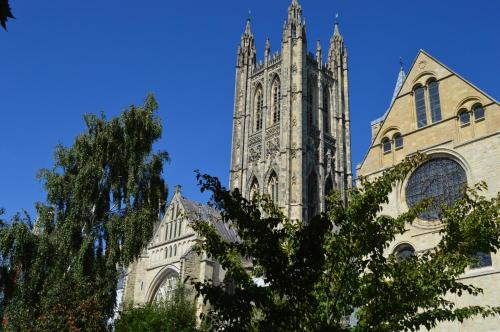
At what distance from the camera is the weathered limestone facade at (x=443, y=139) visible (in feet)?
58.9

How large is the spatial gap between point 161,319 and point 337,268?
18022 mm

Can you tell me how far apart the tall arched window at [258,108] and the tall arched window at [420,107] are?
35.8 meters

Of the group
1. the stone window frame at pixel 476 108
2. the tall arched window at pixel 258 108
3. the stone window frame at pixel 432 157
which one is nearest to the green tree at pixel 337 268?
the stone window frame at pixel 432 157

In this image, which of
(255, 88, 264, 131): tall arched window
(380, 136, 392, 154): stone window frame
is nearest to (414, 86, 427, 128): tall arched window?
(380, 136, 392, 154): stone window frame

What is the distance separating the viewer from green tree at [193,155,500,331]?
8477mm

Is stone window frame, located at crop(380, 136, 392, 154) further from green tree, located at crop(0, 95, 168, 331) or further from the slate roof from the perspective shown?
the slate roof

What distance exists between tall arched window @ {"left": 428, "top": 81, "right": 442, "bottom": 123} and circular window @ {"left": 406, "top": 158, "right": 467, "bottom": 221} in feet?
6.47

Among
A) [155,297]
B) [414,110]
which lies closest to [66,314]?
[414,110]

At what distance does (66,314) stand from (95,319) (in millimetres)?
967

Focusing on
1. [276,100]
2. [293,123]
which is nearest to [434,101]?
[293,123]

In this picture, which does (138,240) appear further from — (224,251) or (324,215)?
(324,215)

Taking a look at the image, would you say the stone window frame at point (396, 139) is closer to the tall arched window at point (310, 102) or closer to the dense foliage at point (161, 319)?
the dense foliage at point (161, 319)

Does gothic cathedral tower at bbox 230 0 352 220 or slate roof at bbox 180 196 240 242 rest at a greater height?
gothic cathedral tower at bbox 230 0 352 220

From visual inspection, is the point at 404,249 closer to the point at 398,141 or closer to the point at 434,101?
the point at 398,141
